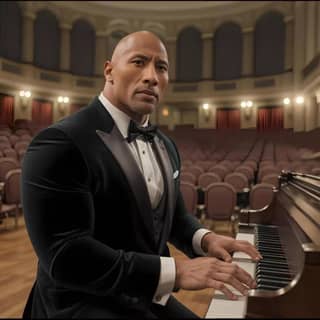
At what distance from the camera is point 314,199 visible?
1.61 metres

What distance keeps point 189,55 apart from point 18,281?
15.7m

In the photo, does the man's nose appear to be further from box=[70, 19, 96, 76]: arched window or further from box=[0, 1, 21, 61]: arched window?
box=[70, 19, 96, 76]: arched window

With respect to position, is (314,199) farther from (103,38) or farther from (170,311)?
(103,38)

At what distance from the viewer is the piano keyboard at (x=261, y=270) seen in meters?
0.98

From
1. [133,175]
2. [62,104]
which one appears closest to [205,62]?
[62,104]

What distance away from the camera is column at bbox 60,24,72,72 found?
1630cm

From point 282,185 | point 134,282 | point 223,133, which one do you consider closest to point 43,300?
point 134,282

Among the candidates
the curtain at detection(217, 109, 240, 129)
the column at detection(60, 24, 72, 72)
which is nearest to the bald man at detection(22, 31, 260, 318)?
the column at detection(60, 24, 72, 72)

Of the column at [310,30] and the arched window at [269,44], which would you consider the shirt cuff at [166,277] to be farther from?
the arched window at [269,44]

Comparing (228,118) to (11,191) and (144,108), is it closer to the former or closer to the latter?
(11,191)

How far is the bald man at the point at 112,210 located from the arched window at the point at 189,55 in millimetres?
16715

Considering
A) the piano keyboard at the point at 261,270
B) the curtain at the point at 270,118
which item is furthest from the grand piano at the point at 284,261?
the curtain at the point at 270,118

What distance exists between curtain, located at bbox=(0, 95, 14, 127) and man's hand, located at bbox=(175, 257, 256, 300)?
14081 mm

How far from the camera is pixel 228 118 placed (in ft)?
57.1
